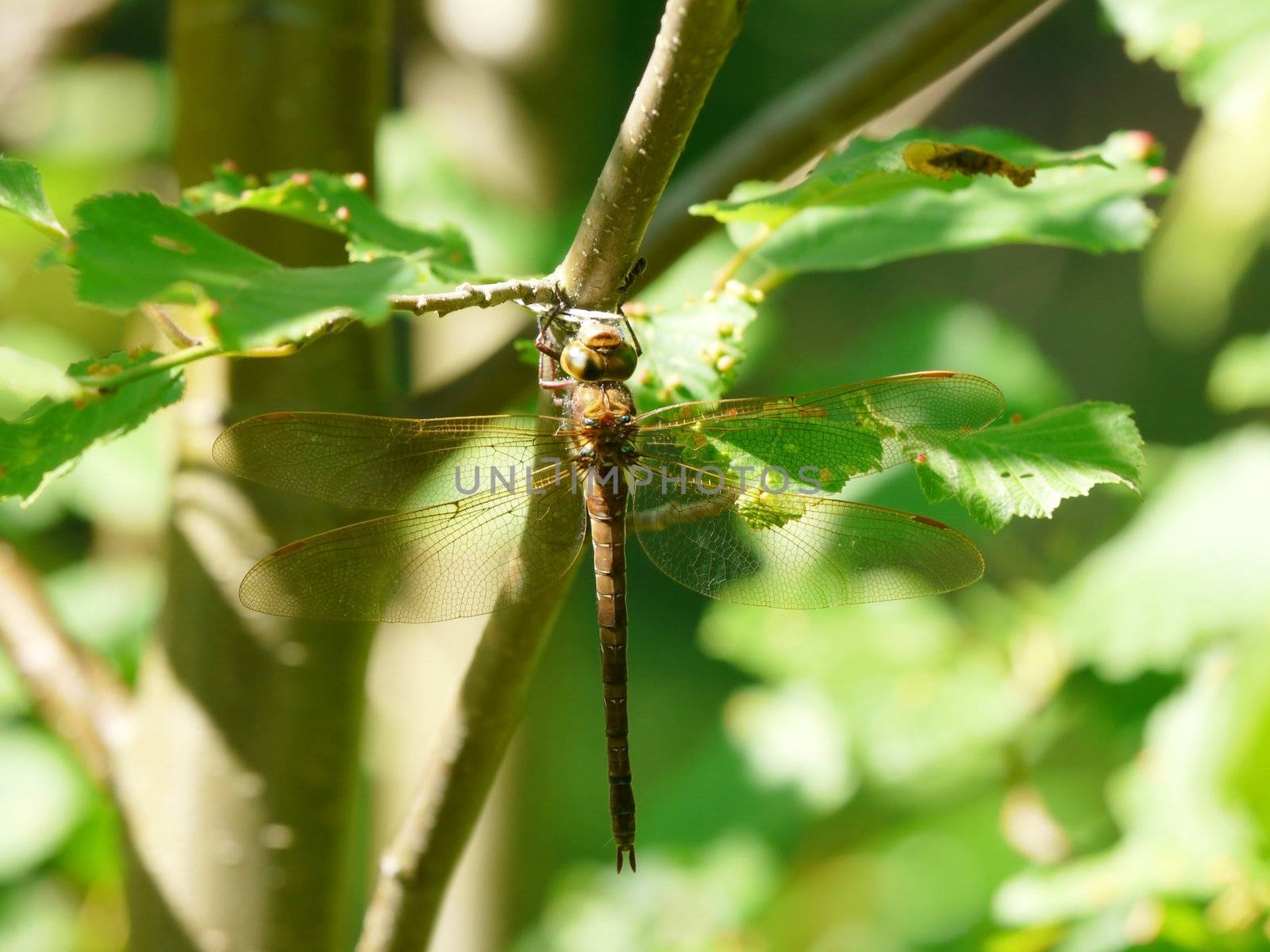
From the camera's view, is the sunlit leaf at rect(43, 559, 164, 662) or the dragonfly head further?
the sunlit leaf at rect(43, 559, 164, 662)

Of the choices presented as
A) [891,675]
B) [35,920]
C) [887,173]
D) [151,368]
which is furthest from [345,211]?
[35,920]

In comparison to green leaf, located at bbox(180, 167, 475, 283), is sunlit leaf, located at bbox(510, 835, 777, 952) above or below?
below

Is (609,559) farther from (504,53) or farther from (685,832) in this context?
(504,53)

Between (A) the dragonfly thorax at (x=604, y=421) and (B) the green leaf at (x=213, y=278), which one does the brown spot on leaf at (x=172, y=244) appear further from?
(A) the dragonfly thorax at (x=604, y=421)

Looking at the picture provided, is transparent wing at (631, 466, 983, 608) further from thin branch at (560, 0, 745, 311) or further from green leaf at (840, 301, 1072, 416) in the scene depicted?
green leaf at (840, 301, 1072, 416)

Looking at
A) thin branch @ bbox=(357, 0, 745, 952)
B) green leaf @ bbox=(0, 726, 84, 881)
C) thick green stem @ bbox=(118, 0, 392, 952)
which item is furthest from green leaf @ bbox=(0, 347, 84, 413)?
green leaf @ bbox=(0, 726, 84, 881)

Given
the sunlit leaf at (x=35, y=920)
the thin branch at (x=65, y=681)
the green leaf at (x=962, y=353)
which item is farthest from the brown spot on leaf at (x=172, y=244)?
the sunlit leaf at (x=35, y=920)
